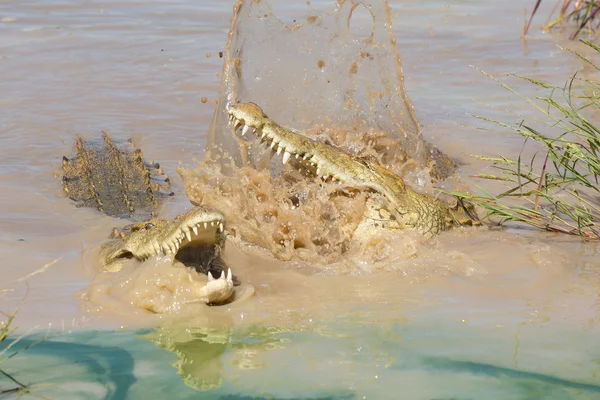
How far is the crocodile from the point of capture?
4.24m

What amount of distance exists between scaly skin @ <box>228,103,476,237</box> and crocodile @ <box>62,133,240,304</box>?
0.91 meters

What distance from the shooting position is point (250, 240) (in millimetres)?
5391

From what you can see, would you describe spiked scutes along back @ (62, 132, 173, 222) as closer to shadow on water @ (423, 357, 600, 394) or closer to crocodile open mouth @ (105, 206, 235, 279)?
crocodile open mouth @ (105, 206, 235, 279)

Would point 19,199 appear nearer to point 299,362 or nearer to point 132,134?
point 132,134

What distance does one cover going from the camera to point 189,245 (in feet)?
14.7

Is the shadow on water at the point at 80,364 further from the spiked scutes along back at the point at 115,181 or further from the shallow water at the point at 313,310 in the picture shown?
the spiked scutes along back at the point at 115,181

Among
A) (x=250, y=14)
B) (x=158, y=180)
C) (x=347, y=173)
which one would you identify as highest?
(x=250, y=14)

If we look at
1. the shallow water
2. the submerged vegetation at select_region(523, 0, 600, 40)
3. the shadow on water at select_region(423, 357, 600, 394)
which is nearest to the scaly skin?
the shallow water

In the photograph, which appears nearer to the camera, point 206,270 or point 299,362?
point 299,362

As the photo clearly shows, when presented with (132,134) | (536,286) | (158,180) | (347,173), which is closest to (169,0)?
(132,134)

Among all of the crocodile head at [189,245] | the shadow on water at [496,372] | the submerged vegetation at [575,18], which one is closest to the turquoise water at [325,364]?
the shadow on water at [496,372]

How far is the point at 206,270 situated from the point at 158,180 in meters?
2.30

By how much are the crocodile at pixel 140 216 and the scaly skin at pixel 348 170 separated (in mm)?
912

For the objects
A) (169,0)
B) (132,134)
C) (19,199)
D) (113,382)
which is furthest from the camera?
(169,0)
